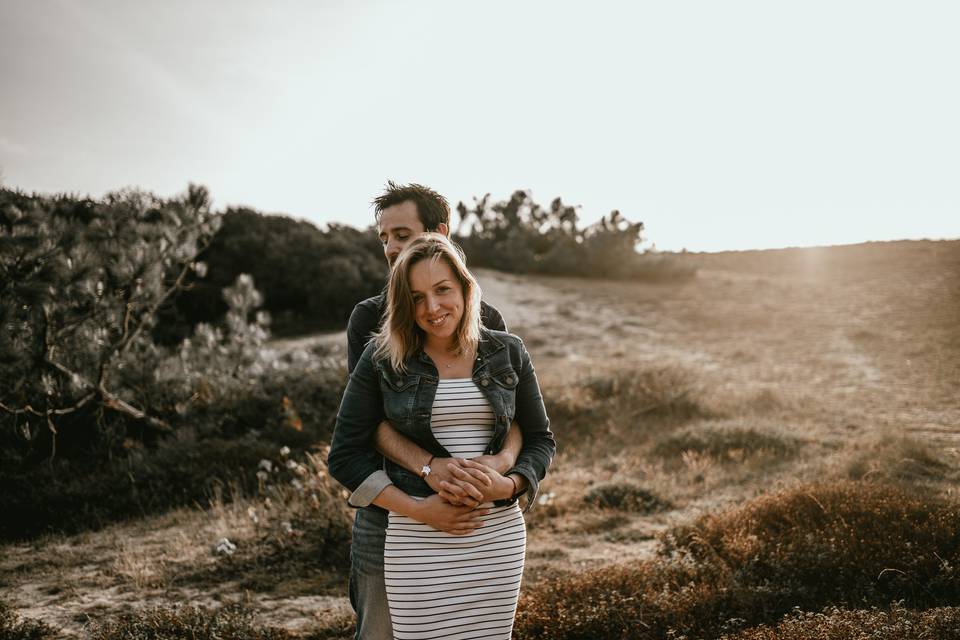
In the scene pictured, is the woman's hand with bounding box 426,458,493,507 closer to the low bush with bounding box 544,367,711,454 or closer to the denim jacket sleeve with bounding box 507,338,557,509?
the denim jacket sleeve with bounding box 507,338,557,509

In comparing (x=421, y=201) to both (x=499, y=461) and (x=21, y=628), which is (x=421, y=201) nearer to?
(x=499, y=461)

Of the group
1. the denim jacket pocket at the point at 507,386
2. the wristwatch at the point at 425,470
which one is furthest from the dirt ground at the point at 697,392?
the denim jacket pocket at the point at 507,386

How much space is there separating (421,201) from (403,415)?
129 cm

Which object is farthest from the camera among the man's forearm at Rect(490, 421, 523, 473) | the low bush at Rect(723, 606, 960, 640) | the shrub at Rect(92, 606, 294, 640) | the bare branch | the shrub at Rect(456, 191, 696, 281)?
the shrub at Rect(456, 191, 696, 281)

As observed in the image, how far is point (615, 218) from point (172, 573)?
27.3m

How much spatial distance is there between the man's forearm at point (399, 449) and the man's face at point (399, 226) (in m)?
1.02

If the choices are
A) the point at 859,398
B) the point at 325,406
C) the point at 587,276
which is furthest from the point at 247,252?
the point at 859,398

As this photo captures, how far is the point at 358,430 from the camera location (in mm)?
2543

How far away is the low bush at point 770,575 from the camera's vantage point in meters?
3.83

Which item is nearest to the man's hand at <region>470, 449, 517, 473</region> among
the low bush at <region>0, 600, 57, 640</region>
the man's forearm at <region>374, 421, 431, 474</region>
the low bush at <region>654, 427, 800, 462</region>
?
the man's forearm at <region>374, 421, 431, 474</region>

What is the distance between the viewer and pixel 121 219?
8.91 meters

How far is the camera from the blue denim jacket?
249 centimetres

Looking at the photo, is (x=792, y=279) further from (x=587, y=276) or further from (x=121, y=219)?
(x=121, y=219)

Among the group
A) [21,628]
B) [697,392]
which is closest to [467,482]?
[21,628]
